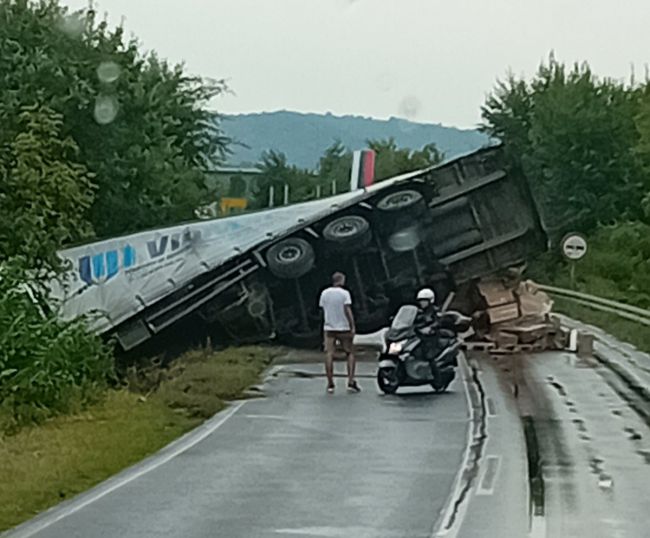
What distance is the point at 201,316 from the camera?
94.8ft

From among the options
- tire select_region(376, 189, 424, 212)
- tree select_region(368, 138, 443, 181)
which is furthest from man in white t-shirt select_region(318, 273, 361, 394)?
tree select_region(368, 138, 443, 181)

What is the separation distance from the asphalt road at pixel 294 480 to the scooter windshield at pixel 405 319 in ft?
4.57

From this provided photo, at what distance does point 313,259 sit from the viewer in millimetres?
28969

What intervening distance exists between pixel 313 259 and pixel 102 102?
10.9 metres

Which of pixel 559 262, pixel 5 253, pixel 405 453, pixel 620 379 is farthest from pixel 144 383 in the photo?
pixel 559 262

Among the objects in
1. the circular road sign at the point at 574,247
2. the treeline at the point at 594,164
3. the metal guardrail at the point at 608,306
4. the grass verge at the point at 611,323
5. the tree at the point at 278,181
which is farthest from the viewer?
the tree at the point at 278,181

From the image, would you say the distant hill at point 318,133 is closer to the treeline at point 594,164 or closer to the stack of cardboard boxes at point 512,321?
the treeline at point 594,164

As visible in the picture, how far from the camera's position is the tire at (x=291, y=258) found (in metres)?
28.8

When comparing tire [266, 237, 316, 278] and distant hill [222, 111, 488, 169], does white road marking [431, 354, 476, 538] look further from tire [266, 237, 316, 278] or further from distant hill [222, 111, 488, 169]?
distant hill [222, 111, 488, 169]

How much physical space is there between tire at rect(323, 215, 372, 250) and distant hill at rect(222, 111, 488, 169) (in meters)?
70.6

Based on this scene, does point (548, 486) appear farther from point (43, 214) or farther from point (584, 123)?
point (584, 123)

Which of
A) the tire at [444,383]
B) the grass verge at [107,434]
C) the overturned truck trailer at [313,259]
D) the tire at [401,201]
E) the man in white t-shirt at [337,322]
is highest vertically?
the tire at [401,201]

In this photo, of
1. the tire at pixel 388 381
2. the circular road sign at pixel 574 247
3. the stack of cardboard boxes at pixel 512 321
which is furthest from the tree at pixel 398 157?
the tire at pixel 388 381

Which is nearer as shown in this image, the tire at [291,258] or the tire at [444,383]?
the tire at [444,383]
